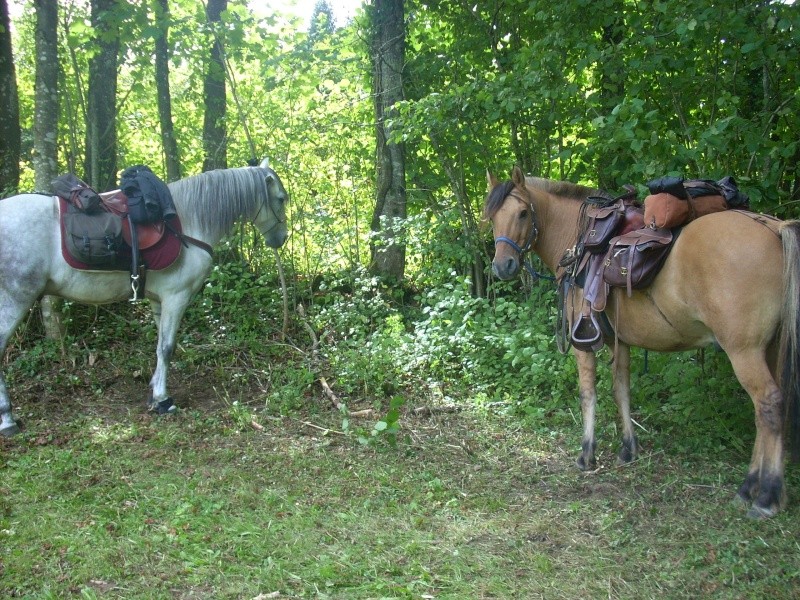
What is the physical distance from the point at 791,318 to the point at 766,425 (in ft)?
2.05

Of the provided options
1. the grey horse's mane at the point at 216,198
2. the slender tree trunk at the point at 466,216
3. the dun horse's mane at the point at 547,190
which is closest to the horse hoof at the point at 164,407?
the grey horse's mane at the point at 216,198

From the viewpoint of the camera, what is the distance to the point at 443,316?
6.92 m

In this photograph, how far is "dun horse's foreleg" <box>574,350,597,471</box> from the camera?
445 centimetres

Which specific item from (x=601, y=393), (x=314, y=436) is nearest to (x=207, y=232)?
(x=314, y=436)

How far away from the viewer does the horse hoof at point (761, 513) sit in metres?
3.47

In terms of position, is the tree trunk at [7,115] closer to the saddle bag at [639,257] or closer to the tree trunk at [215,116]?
the tree trunk at [215,116]

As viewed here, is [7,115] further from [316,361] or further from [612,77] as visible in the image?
[612,77]

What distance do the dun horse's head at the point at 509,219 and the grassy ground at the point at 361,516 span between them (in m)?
1.44

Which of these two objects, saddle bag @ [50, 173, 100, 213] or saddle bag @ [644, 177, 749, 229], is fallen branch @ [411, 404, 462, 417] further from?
saddle bag @ [50, 173, 100, 213]

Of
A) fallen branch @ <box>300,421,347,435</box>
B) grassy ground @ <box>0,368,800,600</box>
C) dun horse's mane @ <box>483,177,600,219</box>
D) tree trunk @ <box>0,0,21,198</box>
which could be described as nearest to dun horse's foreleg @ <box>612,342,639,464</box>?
grassy ground @ <box>0,368,800,600</box>

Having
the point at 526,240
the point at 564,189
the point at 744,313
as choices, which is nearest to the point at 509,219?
the point at 526,240

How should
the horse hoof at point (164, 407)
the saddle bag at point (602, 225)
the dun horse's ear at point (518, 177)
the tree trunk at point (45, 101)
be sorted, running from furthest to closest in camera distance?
the tree trunk at point (45, 101) < the horse hoof at point (164, 407) < the dun horse's ear at point (518, 177) < the saddle bag at point (602, 225)

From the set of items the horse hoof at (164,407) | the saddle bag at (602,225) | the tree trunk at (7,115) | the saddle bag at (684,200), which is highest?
the tree trunk at (7,115)

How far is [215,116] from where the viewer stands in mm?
9016
